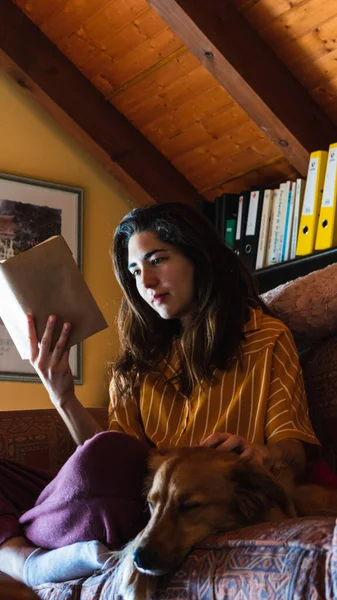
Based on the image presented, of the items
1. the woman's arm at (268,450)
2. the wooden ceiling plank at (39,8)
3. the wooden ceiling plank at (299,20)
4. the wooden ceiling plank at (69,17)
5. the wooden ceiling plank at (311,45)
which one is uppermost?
the wooden ceiling plank at (39,8)

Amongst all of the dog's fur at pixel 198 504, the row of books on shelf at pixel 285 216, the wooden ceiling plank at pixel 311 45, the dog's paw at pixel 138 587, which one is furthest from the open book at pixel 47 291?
the wooden ceiling plank at pixel 311 45

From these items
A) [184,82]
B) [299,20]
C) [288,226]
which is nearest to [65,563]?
[288,226]

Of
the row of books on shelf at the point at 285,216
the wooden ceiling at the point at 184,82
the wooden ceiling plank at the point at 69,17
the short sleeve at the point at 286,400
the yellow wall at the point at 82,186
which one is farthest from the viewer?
the yellow wall at the point at 82,186

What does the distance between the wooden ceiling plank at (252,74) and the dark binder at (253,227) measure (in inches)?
9.2

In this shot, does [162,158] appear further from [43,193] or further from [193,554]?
[193,554]

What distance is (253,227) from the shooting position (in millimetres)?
3164

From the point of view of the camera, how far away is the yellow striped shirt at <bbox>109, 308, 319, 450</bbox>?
1665 millimetres

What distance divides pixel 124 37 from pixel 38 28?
453 millimetres

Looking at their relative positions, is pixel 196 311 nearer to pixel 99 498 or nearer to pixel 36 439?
pixel 36 439

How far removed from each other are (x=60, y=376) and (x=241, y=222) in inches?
63.3

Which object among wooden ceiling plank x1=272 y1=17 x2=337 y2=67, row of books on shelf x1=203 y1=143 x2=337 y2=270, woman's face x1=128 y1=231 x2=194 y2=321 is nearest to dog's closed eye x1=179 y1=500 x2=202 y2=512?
woman's face x1=128 y1=231 x2=194 y2=321

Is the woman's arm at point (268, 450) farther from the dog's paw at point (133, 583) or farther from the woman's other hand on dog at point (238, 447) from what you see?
the dog's paw at point (133, 583)

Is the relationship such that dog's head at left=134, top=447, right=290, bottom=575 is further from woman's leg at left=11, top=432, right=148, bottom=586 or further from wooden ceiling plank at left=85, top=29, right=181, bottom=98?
wooden ceiling plank at left=85, top=29, right=181, bottom=98

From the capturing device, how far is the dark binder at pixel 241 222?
10.5ft
